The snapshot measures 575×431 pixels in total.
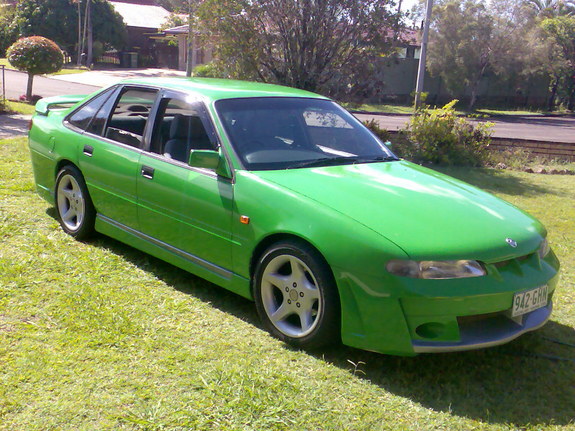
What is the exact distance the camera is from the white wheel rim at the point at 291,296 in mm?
3674

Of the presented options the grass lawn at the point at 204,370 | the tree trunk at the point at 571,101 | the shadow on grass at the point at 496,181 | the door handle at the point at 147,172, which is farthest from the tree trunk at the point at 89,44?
the grass lawn at the point at 204,370

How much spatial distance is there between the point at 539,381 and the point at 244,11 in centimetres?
880

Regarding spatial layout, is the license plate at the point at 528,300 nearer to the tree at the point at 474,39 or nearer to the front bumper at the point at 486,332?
the front bumper at the point at 486,332

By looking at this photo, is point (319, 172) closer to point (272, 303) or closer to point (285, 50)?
point (272, 303)

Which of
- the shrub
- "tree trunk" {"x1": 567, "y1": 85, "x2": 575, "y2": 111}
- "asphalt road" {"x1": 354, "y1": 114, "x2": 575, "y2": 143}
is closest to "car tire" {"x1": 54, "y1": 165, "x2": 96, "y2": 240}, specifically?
the shrub

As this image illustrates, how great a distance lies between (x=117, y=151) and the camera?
4996 mm

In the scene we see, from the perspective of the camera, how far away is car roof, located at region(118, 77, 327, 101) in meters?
4.71

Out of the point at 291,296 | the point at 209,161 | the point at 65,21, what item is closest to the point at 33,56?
the point at 209,161

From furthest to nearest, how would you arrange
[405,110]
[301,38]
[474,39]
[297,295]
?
[474,39], [405,110], [301,38], [297,295]

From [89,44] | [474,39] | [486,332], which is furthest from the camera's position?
[89,44]

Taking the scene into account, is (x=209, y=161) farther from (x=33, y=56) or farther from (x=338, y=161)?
(x=33, y=56)

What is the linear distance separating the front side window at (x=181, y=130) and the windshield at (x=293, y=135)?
0.16 m

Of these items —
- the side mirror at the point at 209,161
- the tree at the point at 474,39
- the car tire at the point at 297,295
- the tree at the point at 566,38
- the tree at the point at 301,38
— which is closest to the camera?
the car tire at the point at 297,295

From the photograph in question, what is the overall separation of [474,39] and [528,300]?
34298 mm
